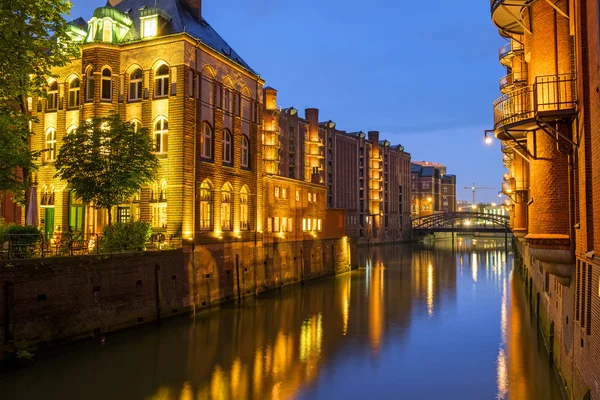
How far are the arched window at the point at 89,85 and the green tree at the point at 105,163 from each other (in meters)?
5.06

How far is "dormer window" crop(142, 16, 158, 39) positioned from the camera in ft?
108

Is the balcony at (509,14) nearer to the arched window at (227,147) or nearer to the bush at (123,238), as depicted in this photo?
the bush at (123,238)

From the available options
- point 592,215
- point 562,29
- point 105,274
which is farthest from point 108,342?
point 562,29

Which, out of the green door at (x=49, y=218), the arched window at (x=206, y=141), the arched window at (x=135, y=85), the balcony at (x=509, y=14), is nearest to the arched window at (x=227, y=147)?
the arched window at (x=206, y=141)

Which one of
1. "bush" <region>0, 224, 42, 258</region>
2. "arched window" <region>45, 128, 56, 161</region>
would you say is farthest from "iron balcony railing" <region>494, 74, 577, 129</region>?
"arched window" <region>45, 128, 56, 161</region>

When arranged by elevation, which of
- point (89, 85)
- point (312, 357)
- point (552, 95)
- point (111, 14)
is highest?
point (111, 14)

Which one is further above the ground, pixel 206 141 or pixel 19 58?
pixel 19 58

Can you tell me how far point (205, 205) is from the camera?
33344 mm

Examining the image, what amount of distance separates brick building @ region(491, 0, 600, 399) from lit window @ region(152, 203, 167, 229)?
20403mm

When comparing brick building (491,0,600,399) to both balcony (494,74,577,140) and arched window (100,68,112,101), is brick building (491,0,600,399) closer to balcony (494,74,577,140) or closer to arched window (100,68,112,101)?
balcony (494,74,577,140)

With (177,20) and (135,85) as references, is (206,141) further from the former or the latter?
(177,20)

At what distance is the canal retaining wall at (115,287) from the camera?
19891 millimetres

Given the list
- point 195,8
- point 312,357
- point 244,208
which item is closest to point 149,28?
point 195,8

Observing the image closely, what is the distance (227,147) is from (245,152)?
8.24 feet
